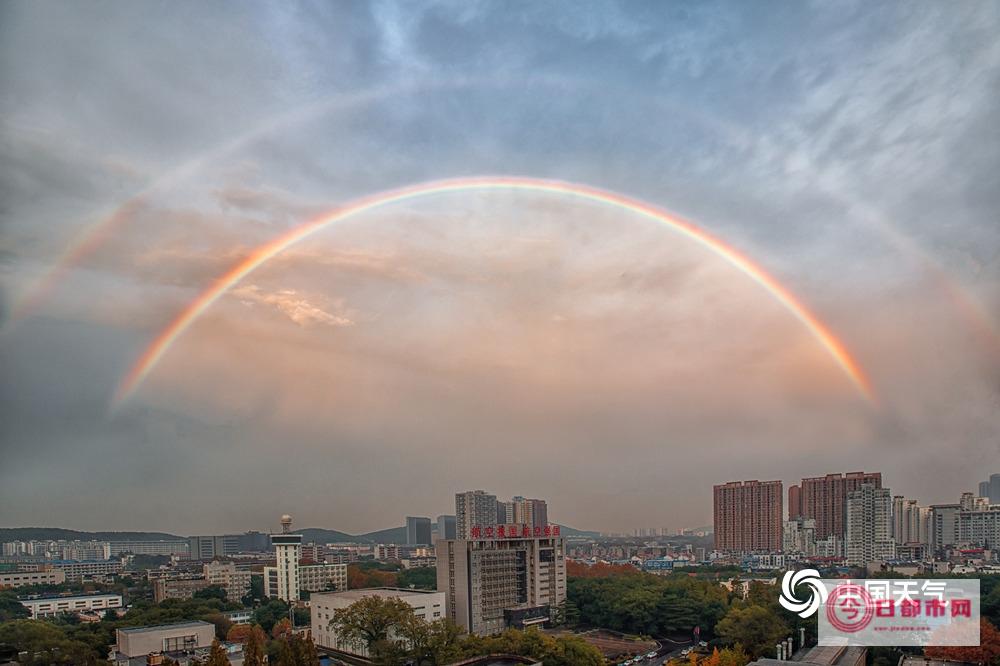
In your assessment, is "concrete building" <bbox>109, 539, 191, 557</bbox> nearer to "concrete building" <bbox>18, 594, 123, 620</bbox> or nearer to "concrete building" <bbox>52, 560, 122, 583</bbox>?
"concrete building" <bbox>52, 560, 122, 583</bbox>

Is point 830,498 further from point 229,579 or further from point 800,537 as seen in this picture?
point 229,579

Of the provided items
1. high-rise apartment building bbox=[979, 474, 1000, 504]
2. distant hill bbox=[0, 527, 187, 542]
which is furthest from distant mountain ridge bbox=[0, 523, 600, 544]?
high-rise apartment building bbox=[979, 474, 1000, 504]

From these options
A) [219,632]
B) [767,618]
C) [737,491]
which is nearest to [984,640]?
[767,618]

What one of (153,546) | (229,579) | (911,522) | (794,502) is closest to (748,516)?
(794,502)

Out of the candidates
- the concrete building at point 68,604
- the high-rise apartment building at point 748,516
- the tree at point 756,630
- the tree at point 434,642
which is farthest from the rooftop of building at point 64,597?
the high-rise apartment building at point 748,516

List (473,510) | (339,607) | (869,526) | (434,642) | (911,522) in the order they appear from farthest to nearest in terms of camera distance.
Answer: (473,510) < (911,522) < (869,526) < (339,607) < (434,642)

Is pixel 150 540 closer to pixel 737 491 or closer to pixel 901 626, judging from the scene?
pixel 737 491
